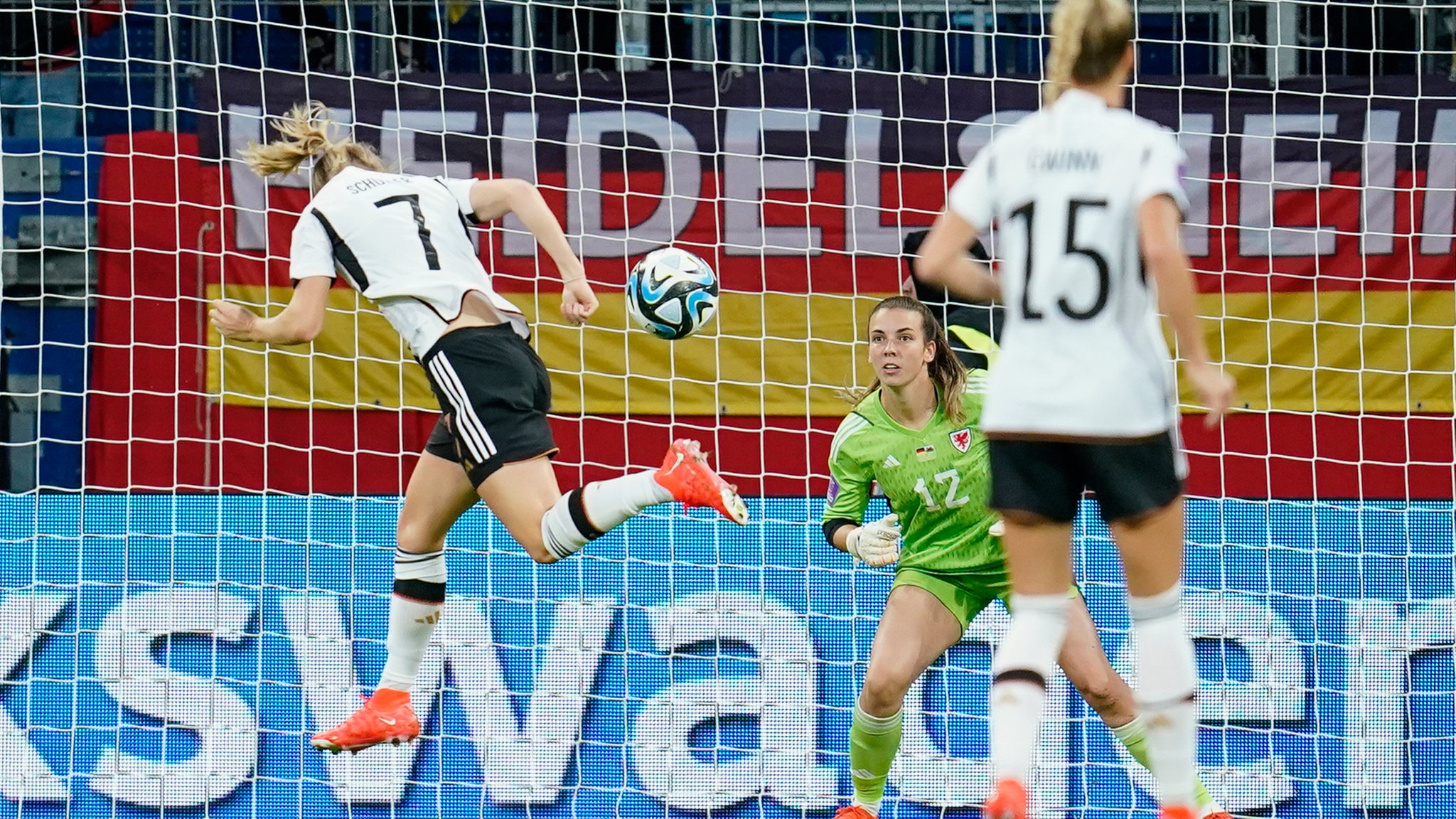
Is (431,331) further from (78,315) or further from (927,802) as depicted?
(78,315)

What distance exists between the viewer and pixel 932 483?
503cm

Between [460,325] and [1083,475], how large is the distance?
2.16m

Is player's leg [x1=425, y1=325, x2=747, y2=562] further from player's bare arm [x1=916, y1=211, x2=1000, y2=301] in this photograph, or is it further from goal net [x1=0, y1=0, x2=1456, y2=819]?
goal net [x1=0, y1=0, x2=1456, y2=819]

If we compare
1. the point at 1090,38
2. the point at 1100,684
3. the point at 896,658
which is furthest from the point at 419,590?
the point at 1090,38

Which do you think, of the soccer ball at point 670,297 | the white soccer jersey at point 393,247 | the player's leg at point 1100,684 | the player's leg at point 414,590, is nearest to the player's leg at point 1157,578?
the player's leg at point 1100,684

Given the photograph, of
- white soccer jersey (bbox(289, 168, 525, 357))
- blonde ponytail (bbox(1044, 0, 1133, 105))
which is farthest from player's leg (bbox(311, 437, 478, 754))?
blonde ponytail (bbox(1044, 0, 1133, 105))

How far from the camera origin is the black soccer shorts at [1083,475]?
3.35 meters

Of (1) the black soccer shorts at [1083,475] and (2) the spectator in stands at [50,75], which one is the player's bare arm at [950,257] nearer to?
(1) the black soccer shorts at [1083,475]

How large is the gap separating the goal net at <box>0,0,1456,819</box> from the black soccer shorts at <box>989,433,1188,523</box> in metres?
3.04

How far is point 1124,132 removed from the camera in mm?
3307

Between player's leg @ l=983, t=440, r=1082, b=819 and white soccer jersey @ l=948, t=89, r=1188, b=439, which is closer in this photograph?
white soccer jersey @ l=948, t=89, r=1188, b=439

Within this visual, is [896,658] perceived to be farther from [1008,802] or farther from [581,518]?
[1008,802]

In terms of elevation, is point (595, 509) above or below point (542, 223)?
below

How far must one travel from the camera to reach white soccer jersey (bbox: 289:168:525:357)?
4980 millimetres
